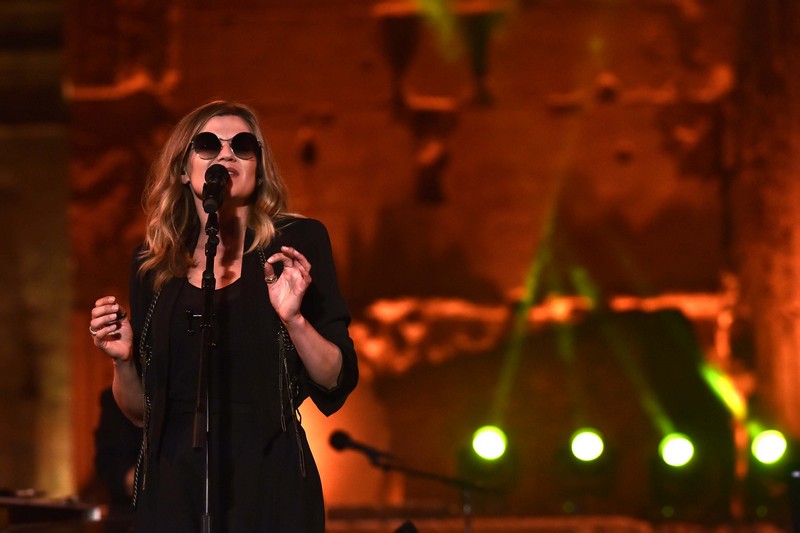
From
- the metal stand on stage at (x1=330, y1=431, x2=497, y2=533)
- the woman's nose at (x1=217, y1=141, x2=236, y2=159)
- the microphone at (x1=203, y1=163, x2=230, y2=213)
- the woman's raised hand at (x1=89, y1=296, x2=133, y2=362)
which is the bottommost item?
the metal stand on stage at (x1=330, y1=431, x2=497, y2=533)

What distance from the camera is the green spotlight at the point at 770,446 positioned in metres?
5.03

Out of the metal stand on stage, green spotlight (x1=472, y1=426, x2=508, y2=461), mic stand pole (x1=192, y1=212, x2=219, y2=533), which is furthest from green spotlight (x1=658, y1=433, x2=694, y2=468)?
mic stand pole (x1=192, y1=212, x2=219, y2=533)

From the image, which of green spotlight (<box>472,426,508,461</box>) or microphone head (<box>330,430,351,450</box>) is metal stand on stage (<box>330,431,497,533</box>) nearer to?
microphone head (<box>330,430,351,450</box>)

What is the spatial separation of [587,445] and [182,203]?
10.4ft

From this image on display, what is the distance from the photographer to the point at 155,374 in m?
2.17

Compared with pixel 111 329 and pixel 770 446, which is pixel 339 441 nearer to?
pixel 770 446

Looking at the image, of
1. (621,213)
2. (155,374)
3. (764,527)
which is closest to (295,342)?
(155,374)

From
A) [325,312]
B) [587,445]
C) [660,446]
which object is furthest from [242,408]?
[660,446]

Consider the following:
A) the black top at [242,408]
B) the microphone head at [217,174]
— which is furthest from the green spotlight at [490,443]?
the microphone head at [217,174]

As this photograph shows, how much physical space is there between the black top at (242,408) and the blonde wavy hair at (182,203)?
0.08 meters

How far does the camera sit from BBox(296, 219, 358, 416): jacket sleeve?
85.6 inches

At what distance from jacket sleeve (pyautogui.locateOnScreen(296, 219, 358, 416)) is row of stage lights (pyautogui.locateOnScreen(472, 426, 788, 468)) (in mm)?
3098

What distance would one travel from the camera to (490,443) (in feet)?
17.2

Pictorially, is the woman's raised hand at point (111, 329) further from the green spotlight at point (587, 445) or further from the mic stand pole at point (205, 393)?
the green spotlight at point (587, 445)
